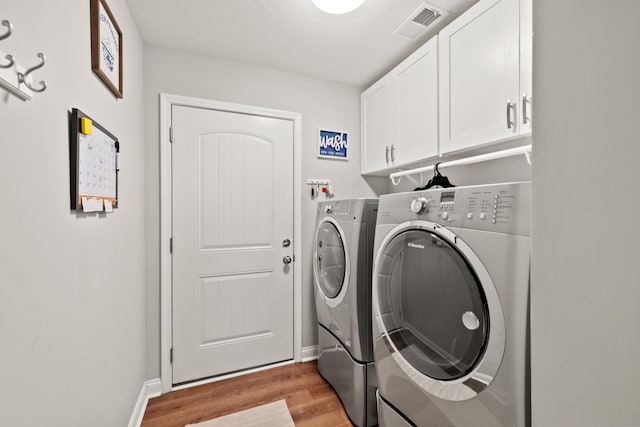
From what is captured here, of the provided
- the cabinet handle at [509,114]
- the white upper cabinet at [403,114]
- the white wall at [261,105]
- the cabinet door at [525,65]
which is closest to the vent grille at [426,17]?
the white upper cabinet at [403,114]

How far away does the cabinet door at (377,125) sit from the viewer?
6.98ft

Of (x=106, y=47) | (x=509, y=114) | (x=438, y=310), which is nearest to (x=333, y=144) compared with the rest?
(x=509, y=114)

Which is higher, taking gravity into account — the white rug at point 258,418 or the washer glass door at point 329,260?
the washer glass door at point 329,260

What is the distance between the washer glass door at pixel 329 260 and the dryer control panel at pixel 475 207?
64 cm

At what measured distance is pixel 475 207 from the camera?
3.05 feet

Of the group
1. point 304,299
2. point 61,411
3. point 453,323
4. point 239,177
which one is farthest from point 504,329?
point 239,177

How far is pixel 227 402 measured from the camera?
184 centimetres

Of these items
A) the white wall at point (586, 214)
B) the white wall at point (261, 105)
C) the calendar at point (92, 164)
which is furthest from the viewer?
the white wall at point (261, 105)

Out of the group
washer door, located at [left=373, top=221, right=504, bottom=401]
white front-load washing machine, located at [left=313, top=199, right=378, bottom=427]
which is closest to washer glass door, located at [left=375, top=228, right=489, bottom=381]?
washer door, located at [left=373, top=221, right=504, bottom=401]

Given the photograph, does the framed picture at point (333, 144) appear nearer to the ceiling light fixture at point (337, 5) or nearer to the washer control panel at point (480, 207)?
the ceiling light fixture at point (337, 5)

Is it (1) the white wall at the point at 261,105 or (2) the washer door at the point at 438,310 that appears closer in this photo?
(2) the washer door at the point at 438,310

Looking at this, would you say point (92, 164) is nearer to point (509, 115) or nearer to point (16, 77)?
point (16, 77)

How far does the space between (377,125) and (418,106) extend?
1.63ft

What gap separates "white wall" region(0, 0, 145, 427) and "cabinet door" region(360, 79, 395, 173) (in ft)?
5.68
